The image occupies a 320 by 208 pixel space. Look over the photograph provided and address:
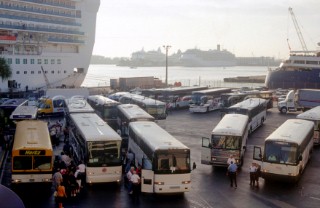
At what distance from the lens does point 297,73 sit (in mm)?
67312

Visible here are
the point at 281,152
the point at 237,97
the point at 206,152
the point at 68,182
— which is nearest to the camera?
the point at 68,182

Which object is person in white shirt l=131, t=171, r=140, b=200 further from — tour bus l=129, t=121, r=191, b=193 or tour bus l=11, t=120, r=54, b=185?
tour bus l=11, t=120, r=54, b=185

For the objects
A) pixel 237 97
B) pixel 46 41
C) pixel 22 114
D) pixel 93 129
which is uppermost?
pixel 46 41

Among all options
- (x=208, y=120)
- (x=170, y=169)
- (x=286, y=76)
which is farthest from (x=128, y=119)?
(x=286, y=76)

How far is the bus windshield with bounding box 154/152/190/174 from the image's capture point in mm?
14914

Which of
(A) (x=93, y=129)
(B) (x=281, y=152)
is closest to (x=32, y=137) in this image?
(A) (x=93, y=129)

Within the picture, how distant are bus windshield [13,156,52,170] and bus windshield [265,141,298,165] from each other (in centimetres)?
820

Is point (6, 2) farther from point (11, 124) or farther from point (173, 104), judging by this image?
point (11, 124)

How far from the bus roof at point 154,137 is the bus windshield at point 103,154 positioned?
3.94 ft

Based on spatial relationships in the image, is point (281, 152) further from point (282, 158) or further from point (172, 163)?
point (172, 163)

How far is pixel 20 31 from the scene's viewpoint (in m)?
48.8

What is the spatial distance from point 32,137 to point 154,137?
4.60 meters

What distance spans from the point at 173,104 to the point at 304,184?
2643 cm

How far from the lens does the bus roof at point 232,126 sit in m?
19.2
